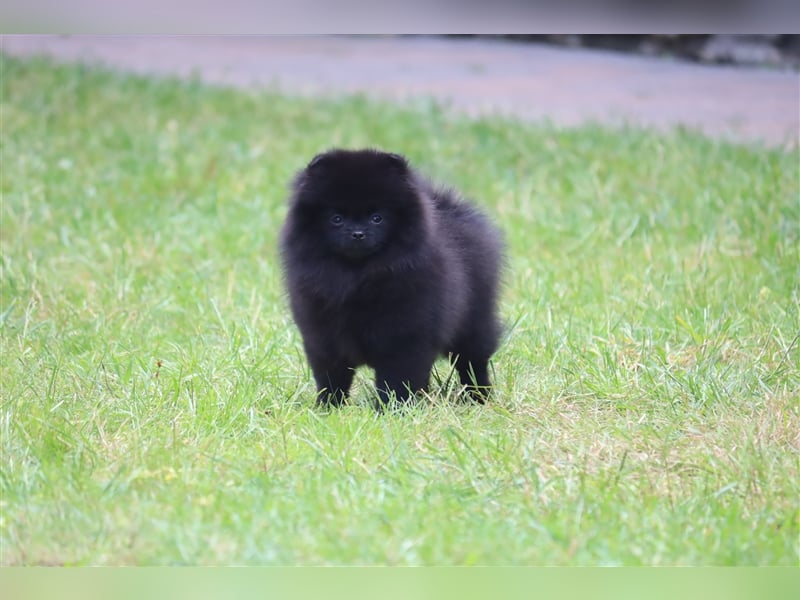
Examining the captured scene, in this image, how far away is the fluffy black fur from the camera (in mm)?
4344

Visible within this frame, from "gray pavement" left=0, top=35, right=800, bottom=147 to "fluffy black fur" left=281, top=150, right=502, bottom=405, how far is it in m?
5.42

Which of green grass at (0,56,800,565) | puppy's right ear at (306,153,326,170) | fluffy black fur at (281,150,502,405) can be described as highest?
puppy's right ear at (306,153,326,170)

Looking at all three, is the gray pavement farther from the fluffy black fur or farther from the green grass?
the fluffy black fur

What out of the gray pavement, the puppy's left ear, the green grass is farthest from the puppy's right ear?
the gray pavement

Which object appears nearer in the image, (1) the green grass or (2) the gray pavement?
(1) the green grass

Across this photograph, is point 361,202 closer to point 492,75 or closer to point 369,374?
point 369,374

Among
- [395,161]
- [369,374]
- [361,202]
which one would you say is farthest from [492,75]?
A: [361,202]

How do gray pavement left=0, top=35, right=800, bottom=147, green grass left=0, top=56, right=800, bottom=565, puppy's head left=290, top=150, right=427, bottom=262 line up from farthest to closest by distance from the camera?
1. gray pavement left=0, top=35, right=800, bottom=147
2. puppy's head left=290, top=150, right=427, bottom=262
3. green grass left=0, top=56, right=800, bottom=565

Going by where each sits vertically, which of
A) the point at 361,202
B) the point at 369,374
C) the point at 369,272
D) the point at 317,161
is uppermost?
the point at 317,161

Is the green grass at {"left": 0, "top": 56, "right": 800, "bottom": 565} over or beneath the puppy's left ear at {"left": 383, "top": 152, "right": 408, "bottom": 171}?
beneath

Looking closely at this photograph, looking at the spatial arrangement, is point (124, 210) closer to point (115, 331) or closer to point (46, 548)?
point (115, 331)

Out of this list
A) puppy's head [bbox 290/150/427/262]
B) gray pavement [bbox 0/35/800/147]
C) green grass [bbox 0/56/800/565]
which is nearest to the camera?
green grass [bbox 0/56/800/565]

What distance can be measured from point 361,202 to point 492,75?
7.46 metres

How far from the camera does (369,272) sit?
442cm
